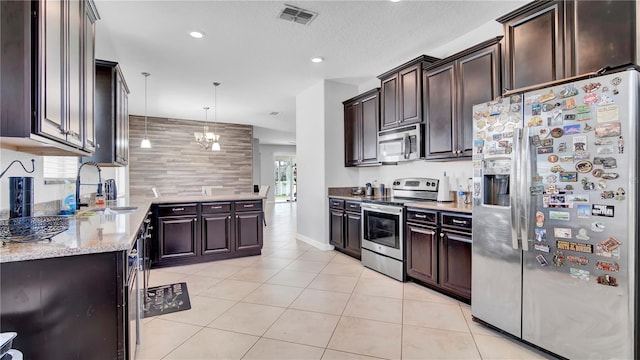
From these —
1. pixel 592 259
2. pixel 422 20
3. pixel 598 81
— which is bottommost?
pixel 592 259

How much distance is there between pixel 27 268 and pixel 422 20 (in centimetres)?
338

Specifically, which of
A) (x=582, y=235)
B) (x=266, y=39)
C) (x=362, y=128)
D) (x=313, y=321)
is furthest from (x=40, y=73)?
(x=362, y=128)

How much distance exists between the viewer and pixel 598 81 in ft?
5.77

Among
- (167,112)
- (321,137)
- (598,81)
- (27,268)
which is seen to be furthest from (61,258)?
(167,112)

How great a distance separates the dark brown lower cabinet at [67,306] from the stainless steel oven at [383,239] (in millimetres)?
2683

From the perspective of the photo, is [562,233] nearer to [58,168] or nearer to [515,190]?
[515,190]

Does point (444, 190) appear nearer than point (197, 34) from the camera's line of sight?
No

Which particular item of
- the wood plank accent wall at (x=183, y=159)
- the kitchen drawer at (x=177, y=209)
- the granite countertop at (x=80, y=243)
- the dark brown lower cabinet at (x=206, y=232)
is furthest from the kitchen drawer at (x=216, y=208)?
the wood plank accent wall at (x=183, y=159)

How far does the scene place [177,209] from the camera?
13.2ft

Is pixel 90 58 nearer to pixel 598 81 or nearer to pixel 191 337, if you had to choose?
pixel 191 337

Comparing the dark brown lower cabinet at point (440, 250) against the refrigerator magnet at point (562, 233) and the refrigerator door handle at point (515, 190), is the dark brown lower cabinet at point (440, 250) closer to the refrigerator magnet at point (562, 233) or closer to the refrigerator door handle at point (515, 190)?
the refrigerator door handle at point (515, 190)

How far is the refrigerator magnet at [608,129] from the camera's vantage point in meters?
1.68

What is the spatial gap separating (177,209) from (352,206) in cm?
233

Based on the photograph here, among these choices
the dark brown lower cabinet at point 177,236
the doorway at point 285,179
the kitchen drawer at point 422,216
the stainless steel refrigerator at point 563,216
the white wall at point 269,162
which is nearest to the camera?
the stainless steel refrigerator at point 563,216
